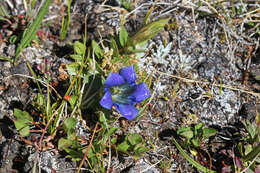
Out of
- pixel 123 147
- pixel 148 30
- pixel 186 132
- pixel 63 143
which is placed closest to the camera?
pixel 63 143

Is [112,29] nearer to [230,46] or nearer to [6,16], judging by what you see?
[6,16]

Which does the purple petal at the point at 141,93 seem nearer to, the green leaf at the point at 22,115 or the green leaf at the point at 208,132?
the green leaf at the point at 208,132

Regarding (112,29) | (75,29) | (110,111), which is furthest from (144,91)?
(75,29)

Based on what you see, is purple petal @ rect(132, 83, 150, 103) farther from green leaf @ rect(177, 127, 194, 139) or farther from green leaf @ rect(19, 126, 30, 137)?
green leaf @ rect(19, 126, 30, 137)

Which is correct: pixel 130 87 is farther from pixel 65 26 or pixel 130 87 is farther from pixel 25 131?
pixel 65 26

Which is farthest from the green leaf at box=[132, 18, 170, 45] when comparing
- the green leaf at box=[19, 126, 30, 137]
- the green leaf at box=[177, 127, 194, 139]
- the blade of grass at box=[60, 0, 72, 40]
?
the green leaf at box=[19, 126, 30, 137]

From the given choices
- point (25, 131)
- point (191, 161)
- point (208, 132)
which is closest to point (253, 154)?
point (208, 132)

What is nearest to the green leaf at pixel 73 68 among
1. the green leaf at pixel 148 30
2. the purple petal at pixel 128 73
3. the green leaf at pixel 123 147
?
the purple petal at pixel 128 73

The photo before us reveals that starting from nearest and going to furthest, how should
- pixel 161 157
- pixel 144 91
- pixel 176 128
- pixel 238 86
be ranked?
pixel 144 91 → pixel 161 157 → pixel 176 128 → pixel 238 86
